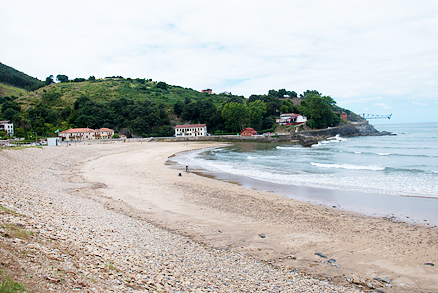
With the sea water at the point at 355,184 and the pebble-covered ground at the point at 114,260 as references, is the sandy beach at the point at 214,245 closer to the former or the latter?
the pebble-covered ground at the point at 114,260

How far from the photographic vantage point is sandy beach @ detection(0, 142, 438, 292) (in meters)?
5.32

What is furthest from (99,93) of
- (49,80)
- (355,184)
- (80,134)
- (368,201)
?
(368,201)

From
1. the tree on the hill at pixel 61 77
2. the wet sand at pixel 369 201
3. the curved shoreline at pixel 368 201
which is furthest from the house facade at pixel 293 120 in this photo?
the tree on the hill at pixel 61 77

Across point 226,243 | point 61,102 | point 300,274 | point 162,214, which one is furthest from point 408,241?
point 61,102

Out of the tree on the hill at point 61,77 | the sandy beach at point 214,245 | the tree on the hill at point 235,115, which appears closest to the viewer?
the sandy beach at point 214,245

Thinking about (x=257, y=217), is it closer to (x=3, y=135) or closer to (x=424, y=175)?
(x=424, y=175)

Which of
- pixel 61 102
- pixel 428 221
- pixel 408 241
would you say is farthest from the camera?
pixel 61 102

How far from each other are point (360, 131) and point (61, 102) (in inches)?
4411

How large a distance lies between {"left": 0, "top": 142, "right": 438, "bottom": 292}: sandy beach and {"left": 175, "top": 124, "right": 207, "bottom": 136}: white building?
222ft

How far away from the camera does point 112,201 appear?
479 inches

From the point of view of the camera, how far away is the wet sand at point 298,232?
6.76 m

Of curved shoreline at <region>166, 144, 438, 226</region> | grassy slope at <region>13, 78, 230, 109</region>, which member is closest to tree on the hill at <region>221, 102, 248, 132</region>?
grassy slope at <region>13, 78, 230, 109</region>

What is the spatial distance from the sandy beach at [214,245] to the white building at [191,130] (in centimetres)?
6777

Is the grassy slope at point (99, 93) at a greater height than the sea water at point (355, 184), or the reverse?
the grassy slope at point (99, 93)
